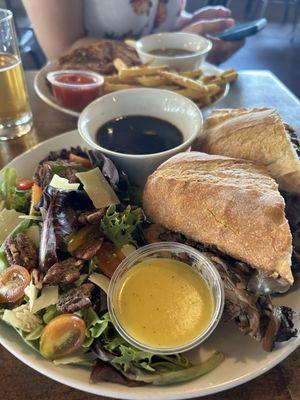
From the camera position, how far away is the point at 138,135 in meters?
1.50

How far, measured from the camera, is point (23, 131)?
178 centimetres

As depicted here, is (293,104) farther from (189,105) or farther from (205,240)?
(205,240)

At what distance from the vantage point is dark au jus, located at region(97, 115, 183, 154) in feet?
4.65

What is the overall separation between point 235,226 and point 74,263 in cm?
44

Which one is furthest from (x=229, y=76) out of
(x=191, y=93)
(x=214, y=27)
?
(x=214, y=27)

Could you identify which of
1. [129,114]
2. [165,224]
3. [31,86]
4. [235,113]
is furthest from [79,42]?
[165,224]

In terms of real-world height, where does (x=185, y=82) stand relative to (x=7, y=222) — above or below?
above

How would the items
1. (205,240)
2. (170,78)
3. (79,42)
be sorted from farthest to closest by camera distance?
(79,42)
(170,78)
(205,240)

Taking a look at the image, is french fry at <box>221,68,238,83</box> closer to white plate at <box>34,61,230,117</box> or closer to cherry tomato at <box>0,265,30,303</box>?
white plate at <box>34,61,230,117</box>

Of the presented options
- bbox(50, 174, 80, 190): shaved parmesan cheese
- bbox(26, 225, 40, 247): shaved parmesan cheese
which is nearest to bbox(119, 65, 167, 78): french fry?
bbox(50, 174, 80, 190): shaved parmesan cheese

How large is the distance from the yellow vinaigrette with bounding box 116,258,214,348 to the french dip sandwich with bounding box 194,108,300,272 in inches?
12.1

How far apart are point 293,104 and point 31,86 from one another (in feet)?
4.67

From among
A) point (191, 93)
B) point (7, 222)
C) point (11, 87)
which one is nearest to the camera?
point (7, 222)

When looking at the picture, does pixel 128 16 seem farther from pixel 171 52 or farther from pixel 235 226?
pixel 235 226
